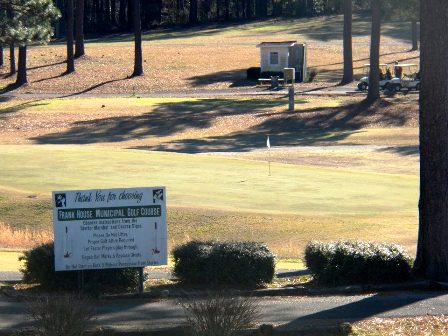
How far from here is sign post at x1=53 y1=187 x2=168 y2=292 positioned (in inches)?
455

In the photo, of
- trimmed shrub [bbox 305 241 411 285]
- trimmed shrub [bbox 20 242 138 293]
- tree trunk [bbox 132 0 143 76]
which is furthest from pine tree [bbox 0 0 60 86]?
tree trunk [bbox 132 0 143 76]

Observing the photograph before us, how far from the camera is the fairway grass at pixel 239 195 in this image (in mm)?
22422

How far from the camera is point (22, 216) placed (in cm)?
2491

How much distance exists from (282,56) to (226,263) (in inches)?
2375

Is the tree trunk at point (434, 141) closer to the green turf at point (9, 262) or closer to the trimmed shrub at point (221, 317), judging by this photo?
the trimmed shrub at point (221, 317)

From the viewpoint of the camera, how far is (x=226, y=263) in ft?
38.5

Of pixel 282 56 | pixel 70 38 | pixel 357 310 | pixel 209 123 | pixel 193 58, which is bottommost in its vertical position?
pixel 209 123

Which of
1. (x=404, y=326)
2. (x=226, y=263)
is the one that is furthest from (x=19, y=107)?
(x=404, y=326)

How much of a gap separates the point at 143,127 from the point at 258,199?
28.1 m

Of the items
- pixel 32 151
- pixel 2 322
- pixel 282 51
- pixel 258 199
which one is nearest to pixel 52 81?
pixel 282 51

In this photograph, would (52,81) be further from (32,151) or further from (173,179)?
(173,179)

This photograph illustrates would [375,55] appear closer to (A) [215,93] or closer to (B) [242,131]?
(B) [242,131]

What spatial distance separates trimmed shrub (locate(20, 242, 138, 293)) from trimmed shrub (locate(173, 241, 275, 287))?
0.71m

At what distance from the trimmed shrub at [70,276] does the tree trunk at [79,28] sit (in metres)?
61.6
